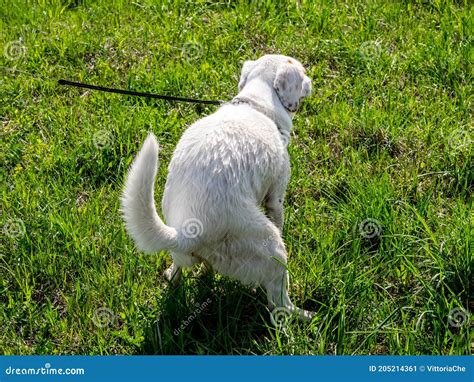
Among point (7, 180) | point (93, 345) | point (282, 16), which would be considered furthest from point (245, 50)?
point (93, 345)

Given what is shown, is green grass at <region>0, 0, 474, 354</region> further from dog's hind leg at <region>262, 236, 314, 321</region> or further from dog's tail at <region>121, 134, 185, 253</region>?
dog's tail at <region>121, 134, 185, 253</region>

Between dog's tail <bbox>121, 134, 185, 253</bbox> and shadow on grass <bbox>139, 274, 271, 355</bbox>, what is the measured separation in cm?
54

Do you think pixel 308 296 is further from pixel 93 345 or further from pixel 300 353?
pixel 93 345

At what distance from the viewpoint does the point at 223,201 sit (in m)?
3.40

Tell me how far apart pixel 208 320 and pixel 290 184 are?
3.79ft

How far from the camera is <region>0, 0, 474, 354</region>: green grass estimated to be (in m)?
3.71

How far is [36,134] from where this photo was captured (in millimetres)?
5023

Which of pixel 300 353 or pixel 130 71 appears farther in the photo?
pixel 130 71

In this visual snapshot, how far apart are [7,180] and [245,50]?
2.15m

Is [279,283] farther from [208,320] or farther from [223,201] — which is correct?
[223,201]

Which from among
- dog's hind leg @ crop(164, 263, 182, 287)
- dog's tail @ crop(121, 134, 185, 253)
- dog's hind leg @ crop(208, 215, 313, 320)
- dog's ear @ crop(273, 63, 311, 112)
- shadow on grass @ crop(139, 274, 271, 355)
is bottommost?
shadow on grass @ crop(139, 274, 271, 355)

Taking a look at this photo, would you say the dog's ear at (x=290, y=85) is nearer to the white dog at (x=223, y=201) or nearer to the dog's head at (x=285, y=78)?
the dog's head at (x=285, y=78)

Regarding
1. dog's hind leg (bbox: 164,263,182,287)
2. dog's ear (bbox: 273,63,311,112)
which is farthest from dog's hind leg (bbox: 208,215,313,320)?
dog's ear (bbox: 273,63,311,112)

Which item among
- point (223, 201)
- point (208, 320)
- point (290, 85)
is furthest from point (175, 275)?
point (290, 85)
